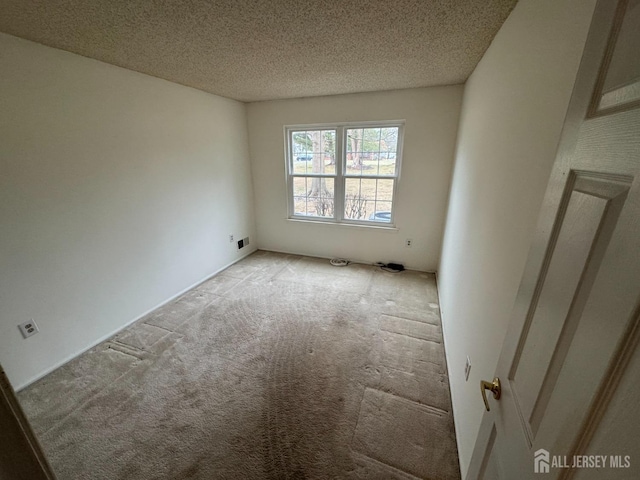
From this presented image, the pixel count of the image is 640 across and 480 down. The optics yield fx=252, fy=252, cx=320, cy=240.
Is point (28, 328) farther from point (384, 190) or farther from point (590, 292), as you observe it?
point (384, 190)

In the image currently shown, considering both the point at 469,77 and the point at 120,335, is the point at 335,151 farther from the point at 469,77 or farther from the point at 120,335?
the point at 120,335

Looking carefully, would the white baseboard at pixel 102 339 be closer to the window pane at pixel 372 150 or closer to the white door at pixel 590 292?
the window pane at pixel 372 150

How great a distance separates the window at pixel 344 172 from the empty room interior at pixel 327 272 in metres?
0.04

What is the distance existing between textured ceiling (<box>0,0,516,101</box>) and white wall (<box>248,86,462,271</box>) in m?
0.57

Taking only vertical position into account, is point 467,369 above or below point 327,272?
above

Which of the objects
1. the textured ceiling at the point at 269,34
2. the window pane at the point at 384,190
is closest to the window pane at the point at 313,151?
the window pane at the point at 384,190

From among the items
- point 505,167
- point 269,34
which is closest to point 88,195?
point 269,34

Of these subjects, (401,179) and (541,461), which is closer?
(541,461)

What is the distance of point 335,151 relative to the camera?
3523mm

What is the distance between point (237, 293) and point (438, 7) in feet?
9.86

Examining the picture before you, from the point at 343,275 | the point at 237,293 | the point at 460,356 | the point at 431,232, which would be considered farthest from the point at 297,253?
the point at 460,356

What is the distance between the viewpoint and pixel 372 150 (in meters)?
3.38

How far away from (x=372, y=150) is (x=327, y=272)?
69.9 inches

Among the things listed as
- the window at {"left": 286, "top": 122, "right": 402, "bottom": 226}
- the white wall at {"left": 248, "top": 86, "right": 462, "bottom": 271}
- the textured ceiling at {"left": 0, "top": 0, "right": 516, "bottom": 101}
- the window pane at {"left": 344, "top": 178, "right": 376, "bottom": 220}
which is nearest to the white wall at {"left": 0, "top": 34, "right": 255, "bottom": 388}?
the textured ceiling at {"left": 0, "top": 0, "right": 516, "bottom": 101}
